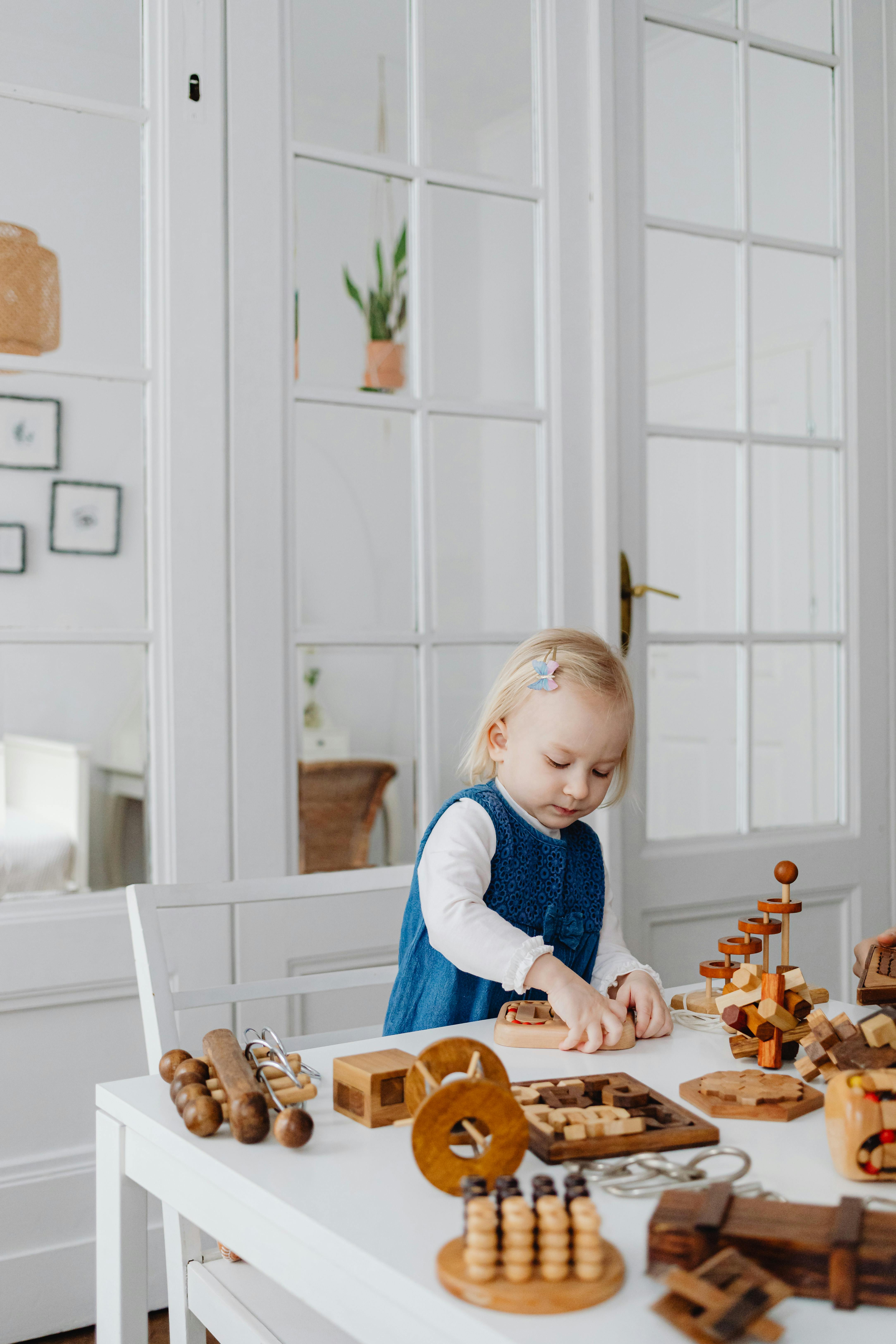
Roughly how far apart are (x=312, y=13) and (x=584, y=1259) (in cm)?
216

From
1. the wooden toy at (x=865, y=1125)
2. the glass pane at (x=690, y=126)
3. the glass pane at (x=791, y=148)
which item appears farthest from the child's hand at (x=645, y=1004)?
the glass pane at (x=791, y=148)

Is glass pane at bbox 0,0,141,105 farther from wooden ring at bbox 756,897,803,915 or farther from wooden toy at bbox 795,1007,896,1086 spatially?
wooden toy at bbox 795,1007,896,1086

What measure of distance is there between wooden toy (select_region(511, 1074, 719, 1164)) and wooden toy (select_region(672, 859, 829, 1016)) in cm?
20

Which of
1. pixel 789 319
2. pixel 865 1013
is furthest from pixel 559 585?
pixel 865 1013

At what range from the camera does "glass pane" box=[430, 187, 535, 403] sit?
2.23 metres

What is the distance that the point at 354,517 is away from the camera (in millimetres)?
2135

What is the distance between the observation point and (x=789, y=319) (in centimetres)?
266

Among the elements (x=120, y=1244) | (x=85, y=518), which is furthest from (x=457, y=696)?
(x=120, y=1244)

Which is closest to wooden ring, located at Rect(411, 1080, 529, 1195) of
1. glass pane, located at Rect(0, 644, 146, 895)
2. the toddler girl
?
the toddler girl

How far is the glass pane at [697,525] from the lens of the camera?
8.20 ft

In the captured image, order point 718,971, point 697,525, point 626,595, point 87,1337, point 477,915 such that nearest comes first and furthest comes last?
1. point 718,971
2. point 477,915
3. point 87,1337
4. point 626,595
5. point 697,525

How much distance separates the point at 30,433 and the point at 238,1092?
4.54 ft

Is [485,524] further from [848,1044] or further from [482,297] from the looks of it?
[848,1044]

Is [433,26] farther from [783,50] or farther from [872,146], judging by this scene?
[872,146]
